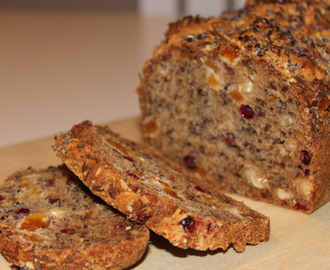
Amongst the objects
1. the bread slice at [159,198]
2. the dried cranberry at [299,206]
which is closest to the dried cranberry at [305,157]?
the dried cranberry at [299,206]

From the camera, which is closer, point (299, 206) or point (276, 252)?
point (276, 252)

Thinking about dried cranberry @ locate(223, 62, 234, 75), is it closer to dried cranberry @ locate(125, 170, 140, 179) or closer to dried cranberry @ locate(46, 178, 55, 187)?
dried cranberry @ locate(125, 170, 140, 179)

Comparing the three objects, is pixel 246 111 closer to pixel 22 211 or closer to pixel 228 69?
pixel 228 69

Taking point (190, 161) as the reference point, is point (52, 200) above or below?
above

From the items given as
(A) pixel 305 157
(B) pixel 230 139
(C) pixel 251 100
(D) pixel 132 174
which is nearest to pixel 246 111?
(C) pixel 251 100

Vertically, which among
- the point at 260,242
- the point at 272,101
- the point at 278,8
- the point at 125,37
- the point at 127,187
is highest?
the point at 278,8

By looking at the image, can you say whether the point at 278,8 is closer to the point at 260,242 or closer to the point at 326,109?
the point at 326,109

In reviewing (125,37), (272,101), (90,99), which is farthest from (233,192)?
(125,37)
